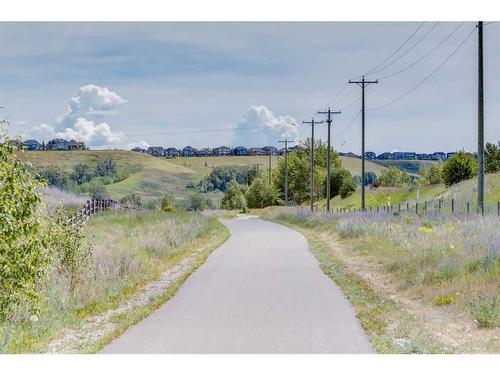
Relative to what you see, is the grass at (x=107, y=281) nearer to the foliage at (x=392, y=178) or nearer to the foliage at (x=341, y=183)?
the foliage at (x=341, y=183)

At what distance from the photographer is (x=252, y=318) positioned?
1252 centimetres

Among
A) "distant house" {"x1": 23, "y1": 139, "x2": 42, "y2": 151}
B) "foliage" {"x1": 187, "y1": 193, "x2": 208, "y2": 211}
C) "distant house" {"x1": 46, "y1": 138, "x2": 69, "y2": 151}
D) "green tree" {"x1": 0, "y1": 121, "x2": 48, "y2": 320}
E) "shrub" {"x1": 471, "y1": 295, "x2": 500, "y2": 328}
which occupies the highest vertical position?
"distant house" {"x1": 46, "y1": 138, "x2": 69, "y2": 151}

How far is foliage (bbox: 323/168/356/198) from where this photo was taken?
107000mm

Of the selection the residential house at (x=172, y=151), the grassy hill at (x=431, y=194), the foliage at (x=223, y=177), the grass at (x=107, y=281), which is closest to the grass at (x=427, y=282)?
the grass at (x=107, y=281)

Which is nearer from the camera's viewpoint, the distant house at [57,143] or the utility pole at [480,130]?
the distant house at [57,143]

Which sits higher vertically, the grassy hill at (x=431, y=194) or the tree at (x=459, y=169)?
the tree at (x=459, y=169)

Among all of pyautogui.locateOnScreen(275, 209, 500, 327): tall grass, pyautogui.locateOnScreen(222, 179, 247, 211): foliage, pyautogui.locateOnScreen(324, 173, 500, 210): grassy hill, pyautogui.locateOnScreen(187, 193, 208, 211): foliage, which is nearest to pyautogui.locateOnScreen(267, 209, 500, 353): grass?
pyautogui.locateOnScreen(275, 209, 500, 327): tall grass

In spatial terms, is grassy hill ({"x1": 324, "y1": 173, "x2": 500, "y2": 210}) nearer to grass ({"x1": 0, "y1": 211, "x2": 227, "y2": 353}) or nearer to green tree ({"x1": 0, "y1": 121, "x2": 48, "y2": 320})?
grass ({"x1": 0, "y1": 211, "x2": 227, "y2": 353})

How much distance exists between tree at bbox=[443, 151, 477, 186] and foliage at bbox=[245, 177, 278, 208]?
31662 millimetres

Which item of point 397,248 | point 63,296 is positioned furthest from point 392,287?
point 63,296

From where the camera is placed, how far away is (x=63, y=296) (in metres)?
13.8

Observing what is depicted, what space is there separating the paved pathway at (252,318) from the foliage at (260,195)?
90.1 m

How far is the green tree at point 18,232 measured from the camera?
9281 millimetres

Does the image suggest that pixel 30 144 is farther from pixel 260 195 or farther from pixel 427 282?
pixel 260 195
